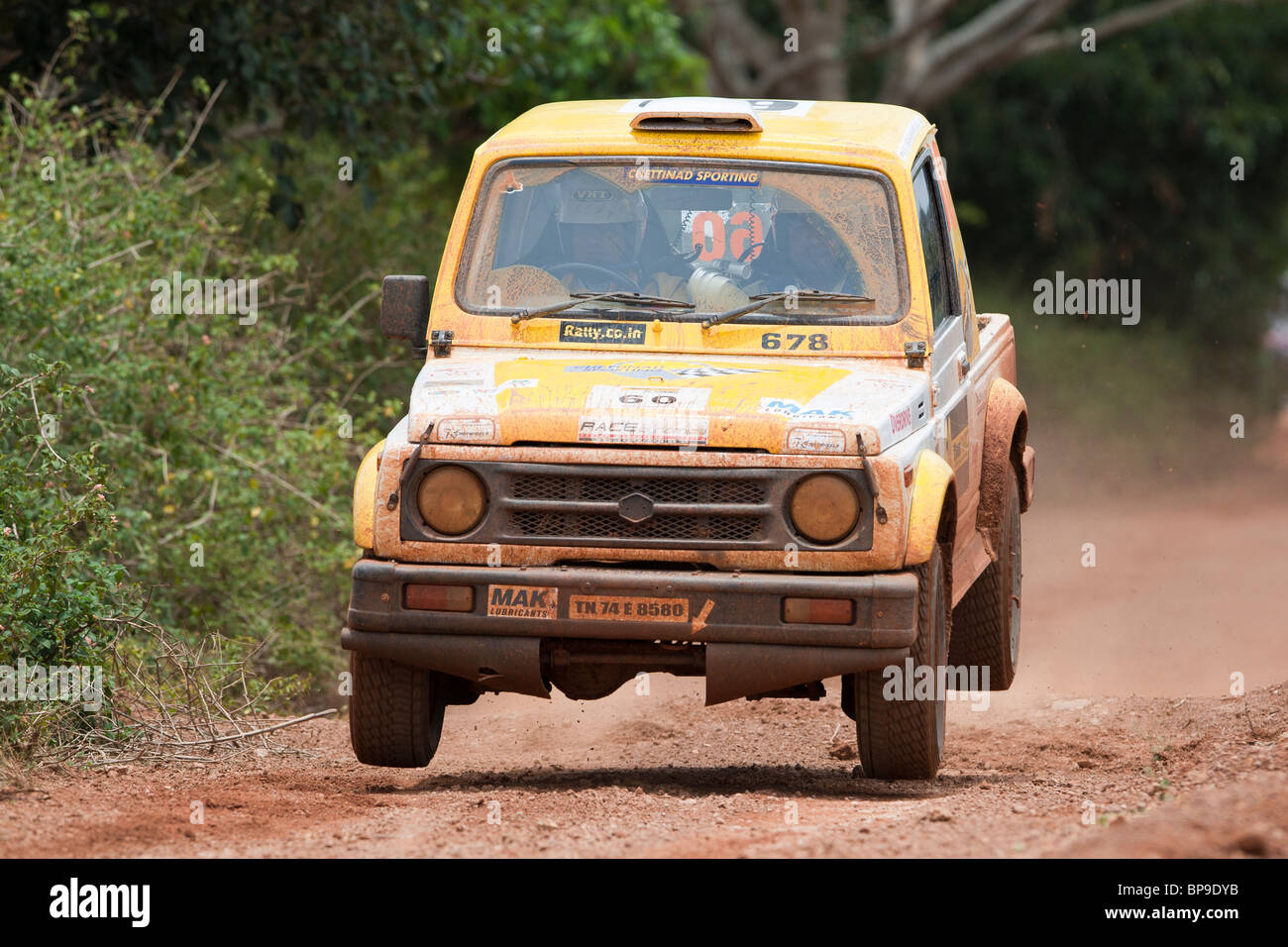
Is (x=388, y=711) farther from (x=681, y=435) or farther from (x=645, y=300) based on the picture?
(x=645, y=300)

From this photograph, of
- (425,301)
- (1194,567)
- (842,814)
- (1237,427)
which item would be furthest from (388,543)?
(1237,427)

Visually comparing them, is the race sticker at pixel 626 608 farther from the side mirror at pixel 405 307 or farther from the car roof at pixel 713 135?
the car roof at pixel 713 135

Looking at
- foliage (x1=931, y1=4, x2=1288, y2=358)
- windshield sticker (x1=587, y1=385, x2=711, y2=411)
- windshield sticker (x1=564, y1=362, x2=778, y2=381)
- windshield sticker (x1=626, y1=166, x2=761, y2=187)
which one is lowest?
windshield sticker (x1=587, y1=385, x2=711, y2=411)

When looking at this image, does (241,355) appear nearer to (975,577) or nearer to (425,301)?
(425,301)

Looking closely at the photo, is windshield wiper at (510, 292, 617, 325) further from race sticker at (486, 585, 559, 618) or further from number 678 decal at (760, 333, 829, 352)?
race sticker at (486, 585, 559, 618)

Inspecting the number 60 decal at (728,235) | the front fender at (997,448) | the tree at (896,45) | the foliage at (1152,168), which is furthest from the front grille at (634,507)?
the foliage at (1152,168)

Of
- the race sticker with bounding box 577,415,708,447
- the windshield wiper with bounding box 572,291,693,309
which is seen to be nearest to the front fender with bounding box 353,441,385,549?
the race sticker with bounding box 577,415,708,447

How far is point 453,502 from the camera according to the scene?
609cm

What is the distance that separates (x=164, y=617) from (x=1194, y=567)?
27.7 ft

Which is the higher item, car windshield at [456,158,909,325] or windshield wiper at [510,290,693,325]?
car windshield at [456,158,909,325]

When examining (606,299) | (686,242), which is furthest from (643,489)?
(686,242)

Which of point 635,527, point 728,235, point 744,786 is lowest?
point 744,786

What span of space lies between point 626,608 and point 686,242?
1553mm

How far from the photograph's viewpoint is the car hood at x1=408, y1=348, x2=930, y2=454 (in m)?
5.96
